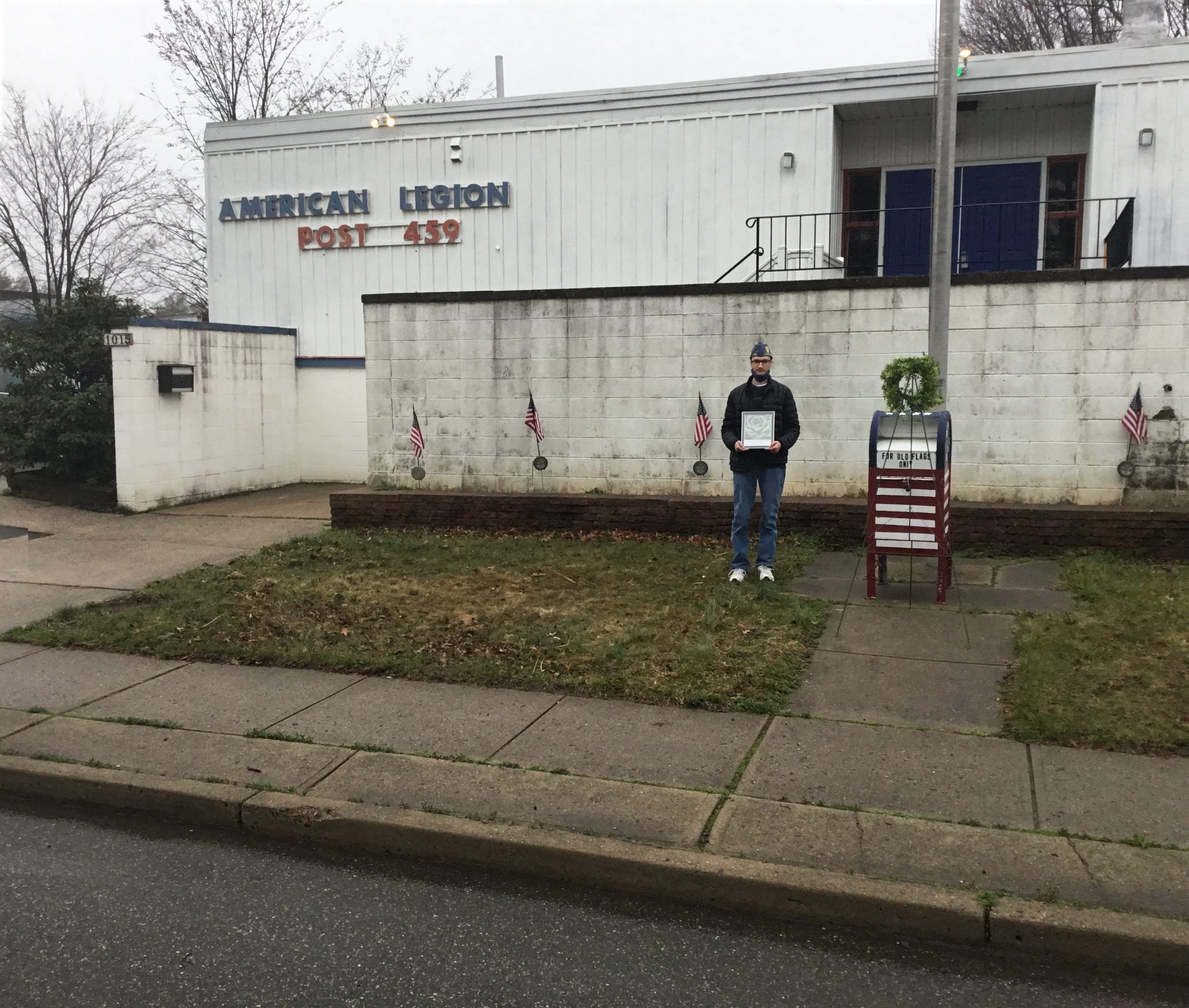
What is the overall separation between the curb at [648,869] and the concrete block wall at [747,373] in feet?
21.9

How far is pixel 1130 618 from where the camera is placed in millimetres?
6867

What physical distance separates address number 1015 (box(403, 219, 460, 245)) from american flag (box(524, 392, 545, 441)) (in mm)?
5279

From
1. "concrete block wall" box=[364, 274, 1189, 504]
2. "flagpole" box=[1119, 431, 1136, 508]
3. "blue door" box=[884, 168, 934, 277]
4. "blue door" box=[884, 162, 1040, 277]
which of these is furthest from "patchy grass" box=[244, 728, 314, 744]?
"blue door" box=[884, 168, 934, 277]

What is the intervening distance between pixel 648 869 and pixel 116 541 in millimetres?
8783

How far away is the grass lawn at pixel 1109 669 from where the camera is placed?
5.05m

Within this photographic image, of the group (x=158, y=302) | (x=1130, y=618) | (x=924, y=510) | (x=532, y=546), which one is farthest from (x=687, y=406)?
(x=158, y=302)

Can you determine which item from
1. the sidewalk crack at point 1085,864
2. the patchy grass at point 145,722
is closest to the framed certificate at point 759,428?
the sidewalk crack at point 1085,864

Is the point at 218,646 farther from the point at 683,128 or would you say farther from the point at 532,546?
the point at 683,128

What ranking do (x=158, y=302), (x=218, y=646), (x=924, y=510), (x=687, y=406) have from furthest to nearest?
1. (x=158, y=302)
2. (x=687, y=406)
3. (x=924, y=510)
4. (x=218, y=646)

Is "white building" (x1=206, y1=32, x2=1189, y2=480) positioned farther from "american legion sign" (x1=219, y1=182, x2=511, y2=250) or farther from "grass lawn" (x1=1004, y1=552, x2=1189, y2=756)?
"grass lawn" (x1=1004, y1=552, x2=1189, y2=756)

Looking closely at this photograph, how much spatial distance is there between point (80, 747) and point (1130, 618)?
634 centimetres

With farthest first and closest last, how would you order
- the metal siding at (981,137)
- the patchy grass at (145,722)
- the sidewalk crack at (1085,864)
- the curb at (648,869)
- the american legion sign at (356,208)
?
1. the american legion sign at (356,208)
2. the metal siding at (981,137)
3. the patchy grass at (145,722)
4. the sidewalk crack at (1085,864)
5. the curb at (648,869)

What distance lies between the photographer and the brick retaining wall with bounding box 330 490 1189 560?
892 cm

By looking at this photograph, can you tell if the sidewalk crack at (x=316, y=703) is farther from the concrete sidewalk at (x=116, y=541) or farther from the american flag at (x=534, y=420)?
the american flag at (x=534, y=420)
